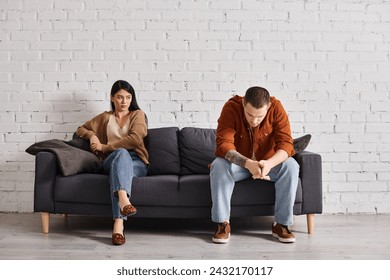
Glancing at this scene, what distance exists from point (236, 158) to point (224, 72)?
3.85ft

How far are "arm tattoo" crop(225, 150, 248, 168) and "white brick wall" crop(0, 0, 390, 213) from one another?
98cm

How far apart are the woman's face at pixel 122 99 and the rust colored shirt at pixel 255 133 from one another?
32.3 inches

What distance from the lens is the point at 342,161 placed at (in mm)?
3877

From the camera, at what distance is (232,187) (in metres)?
2.99

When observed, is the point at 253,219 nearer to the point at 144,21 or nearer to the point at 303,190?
the point at 303,190

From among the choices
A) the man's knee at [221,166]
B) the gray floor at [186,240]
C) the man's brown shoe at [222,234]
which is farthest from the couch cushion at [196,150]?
the man's brown shoe at [222,234]

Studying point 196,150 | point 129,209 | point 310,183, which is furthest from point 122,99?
point 310,183

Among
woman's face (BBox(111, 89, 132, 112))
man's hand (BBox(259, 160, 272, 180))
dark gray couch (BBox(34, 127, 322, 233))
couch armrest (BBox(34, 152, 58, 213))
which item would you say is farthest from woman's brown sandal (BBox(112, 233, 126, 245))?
woman's face (BBox(111, 89, 132, 112))

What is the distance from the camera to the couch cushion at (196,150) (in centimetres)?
353

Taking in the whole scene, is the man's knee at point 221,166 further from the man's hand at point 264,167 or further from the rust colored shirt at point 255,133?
the man's hand at point 264,167

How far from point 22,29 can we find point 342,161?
2.79 m

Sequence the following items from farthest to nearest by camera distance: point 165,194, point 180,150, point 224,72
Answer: point 224,72 < point 180,150 < point 165,194

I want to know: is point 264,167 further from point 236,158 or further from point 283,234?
point 283,234
